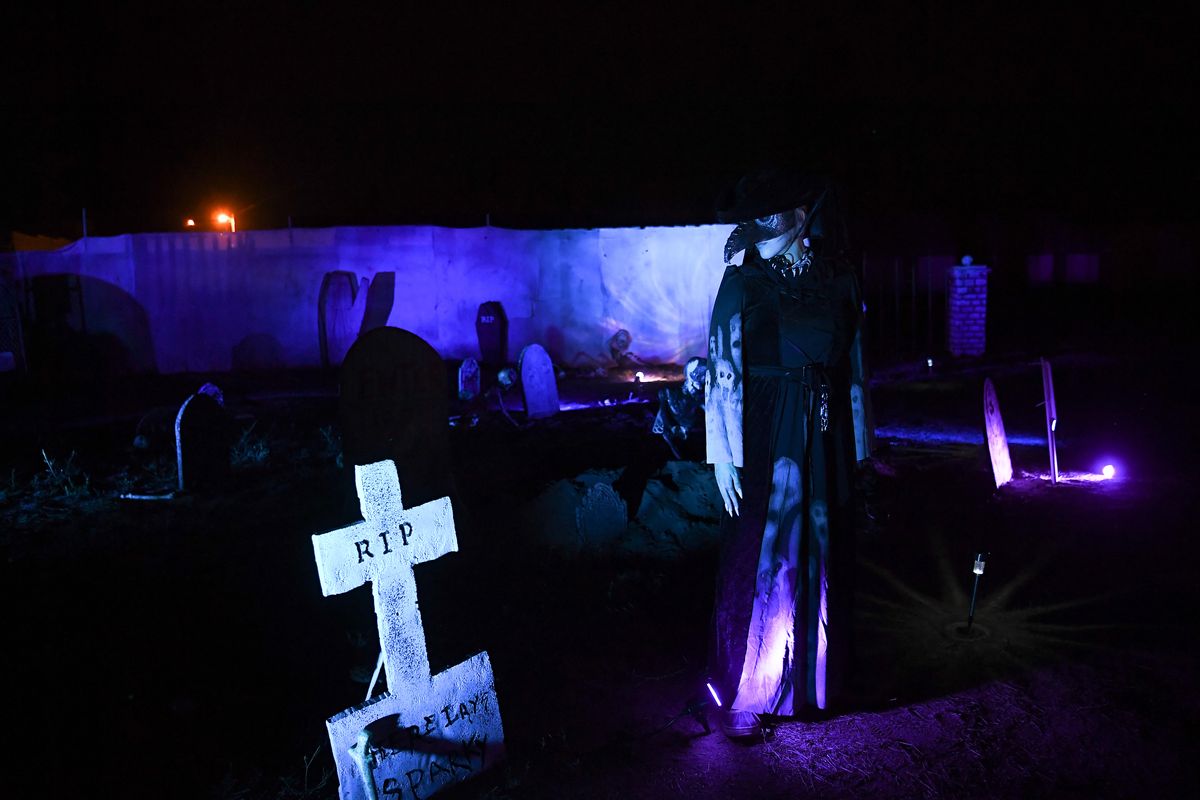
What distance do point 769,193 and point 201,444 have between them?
21.1 feet

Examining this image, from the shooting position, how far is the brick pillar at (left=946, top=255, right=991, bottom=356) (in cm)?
1620

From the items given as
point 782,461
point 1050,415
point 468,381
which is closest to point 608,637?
point 782,461

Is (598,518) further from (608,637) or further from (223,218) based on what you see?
(223,218)

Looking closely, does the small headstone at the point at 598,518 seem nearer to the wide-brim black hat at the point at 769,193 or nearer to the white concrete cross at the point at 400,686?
the white concrete cross at the point at 400,686

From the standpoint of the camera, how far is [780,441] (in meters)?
3.47

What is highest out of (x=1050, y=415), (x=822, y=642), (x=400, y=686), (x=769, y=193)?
(x=769, y=193)

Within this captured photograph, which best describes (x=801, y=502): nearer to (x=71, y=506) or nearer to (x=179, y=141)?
(x=71, y=506)

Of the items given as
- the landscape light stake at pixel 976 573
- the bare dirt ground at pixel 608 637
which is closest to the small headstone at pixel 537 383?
the bare dirt ground at pixel 608 637

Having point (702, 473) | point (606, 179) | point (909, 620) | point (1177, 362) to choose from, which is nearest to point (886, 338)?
point (1177, 362)

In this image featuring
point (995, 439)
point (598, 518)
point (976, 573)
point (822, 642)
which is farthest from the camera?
point (995, 439)

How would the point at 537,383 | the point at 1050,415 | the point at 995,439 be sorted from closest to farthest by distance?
the point at 995,439
the point at 1050,415
the point at 537,383

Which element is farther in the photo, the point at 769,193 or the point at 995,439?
the point at 995,439

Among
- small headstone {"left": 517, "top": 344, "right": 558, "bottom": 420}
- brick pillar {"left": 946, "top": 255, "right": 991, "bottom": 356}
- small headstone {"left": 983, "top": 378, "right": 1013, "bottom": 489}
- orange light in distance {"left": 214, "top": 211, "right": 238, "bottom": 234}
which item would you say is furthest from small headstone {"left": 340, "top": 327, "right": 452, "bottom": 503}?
orange light in distance {"left": 214, "top": 211, "right": 238, "bottom": 234}

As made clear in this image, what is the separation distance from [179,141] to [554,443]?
958 inches
